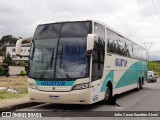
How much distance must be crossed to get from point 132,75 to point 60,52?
938 centimetres

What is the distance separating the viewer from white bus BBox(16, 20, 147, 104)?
39.0 feet

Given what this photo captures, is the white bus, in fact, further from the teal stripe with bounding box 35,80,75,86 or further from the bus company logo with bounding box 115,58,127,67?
the bus company logo with bounding box 115,58,127,67

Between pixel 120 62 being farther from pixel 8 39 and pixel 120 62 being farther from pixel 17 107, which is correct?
pixel 8 39

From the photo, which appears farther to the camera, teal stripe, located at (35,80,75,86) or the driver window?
the driver window

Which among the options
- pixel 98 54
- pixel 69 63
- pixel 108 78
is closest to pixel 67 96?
pixel 69 63

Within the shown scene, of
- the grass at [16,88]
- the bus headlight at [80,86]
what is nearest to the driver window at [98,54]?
the bus headlight at [80,86]

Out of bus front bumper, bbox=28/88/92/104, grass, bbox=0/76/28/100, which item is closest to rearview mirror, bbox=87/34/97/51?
bus front bumper, bbox=28/88/92/104

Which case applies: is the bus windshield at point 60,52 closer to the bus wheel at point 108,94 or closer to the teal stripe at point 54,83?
the teal stripe at point 54,83

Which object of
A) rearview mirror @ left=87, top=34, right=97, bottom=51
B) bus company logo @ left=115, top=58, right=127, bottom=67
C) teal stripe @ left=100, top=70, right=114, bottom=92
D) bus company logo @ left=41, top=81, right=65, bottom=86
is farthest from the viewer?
bus company logo @ left=115, top=58, right=127, bottom=67

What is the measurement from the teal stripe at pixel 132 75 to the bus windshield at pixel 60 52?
15.1ft

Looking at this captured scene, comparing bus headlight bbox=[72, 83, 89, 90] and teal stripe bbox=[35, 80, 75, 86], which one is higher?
teal stripe bbox=[35, 80, 75, 86]

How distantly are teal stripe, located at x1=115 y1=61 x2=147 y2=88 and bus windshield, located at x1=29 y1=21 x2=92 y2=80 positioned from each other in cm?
461

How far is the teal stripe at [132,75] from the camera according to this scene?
1777 cm

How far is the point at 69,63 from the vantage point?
12070 mm
